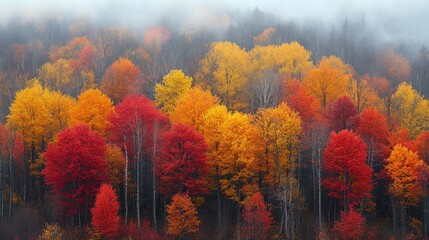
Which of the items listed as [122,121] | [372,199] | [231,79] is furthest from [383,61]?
[122,121]

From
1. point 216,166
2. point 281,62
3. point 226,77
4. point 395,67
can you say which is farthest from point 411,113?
point 395,67

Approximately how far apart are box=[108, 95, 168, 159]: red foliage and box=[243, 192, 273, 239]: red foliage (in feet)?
37.0

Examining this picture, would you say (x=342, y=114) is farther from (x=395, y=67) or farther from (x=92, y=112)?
(x=395, y=67)

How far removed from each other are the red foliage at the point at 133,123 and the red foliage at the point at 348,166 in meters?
17.4

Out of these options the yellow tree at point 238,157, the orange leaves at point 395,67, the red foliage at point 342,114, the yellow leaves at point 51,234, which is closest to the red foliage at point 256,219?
the yellow tree at point 238,157

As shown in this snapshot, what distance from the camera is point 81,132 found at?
41125mm

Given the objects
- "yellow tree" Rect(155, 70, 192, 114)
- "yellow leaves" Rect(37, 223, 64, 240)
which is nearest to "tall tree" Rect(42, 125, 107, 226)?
"yellow leaves" Rect(37, 223, 64, 240)

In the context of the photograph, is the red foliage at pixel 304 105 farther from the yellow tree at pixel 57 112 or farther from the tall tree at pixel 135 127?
the yellow tree at pixel 57 112

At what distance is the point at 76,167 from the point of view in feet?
133

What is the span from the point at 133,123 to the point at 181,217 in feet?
34.3

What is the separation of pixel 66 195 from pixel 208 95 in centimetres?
2016

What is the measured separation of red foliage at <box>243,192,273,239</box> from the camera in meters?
37.8

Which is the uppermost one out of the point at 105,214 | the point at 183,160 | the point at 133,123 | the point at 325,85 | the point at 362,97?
the point at 325,85

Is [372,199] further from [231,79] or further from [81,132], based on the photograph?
[81,132]
